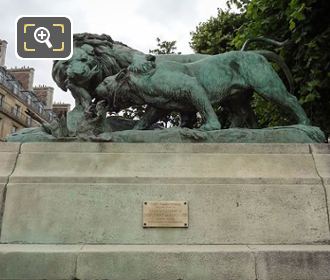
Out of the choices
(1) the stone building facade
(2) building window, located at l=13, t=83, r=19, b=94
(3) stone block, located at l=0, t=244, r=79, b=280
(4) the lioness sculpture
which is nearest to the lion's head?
(4) the lioness sculpture

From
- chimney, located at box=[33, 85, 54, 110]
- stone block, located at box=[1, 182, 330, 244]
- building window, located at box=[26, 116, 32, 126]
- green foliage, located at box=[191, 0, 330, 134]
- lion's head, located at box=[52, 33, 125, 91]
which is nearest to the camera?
stone block, located at box=[1, 182, 330, 244]

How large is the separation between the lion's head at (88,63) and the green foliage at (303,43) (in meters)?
4.55

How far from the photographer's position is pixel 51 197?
4.59 m

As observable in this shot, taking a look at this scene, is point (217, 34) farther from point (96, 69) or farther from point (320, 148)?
point (320, 148)

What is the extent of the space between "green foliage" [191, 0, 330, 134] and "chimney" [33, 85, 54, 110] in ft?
182

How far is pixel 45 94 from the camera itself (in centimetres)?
6662

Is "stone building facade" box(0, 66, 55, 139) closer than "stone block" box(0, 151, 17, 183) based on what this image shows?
No

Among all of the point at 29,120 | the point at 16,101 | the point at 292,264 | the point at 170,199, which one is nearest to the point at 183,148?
the point at 170,199

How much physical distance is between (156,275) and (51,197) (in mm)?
1489

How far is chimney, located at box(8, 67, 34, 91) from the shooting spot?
5705 cm

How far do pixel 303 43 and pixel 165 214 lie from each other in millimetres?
6786

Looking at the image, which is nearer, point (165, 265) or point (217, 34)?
point (165, 265)

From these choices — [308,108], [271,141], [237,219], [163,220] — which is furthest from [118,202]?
[308,108]

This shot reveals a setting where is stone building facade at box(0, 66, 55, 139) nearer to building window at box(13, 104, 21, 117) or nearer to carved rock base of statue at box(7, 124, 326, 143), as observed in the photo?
building window at box(13, 104, 21, 117)
